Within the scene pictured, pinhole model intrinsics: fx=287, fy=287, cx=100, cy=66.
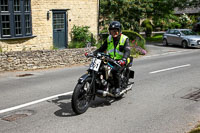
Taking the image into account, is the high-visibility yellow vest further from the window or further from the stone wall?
the window

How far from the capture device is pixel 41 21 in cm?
1809

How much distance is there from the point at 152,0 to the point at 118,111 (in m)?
27.3

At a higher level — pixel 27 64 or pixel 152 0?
pixel 152 0

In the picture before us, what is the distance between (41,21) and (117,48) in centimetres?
1172

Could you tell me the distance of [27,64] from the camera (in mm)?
13242

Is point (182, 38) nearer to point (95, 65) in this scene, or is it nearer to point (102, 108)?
point (102, 108)

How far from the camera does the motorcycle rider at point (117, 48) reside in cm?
709

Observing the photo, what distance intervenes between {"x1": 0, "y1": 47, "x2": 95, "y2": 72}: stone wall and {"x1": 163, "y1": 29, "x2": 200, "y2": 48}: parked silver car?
38.9 feet

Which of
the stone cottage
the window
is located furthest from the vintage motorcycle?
the window

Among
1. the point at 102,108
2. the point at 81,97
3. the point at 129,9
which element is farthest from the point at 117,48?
the point at 129,9

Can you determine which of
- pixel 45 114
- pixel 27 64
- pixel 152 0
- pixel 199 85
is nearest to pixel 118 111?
pixel 45 114

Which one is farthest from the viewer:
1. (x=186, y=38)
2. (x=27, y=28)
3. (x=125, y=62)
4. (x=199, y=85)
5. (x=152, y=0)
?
(x=152, y=0)

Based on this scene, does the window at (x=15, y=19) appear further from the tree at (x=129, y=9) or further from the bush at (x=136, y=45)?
the tree at (x=129, y=9)

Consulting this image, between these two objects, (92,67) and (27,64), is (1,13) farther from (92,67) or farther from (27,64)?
(92,67)
